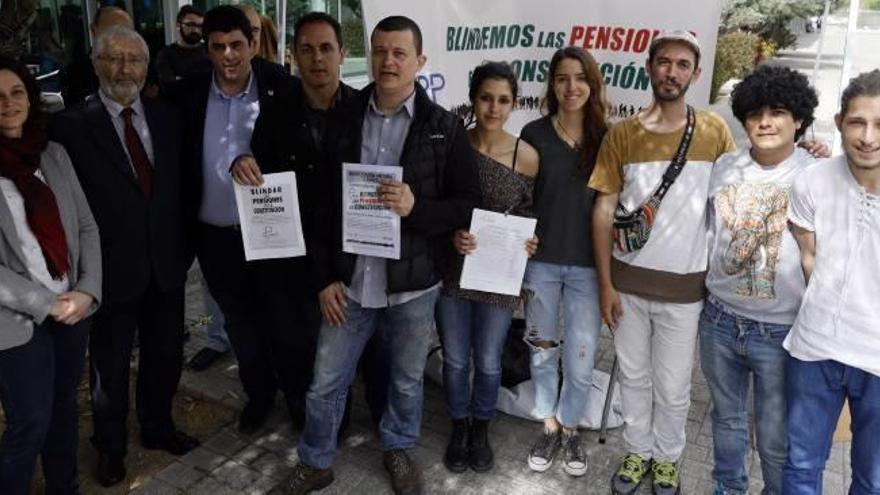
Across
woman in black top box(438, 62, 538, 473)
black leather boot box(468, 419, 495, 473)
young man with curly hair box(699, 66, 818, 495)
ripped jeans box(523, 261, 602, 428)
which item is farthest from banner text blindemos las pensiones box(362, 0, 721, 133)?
black leather boot box(468, 419, 495, 473)

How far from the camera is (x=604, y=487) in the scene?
339cm

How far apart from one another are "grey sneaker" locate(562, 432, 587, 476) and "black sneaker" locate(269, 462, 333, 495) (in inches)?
47.7

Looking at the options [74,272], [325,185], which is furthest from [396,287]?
[74,272]

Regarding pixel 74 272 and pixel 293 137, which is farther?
pixel 293 137

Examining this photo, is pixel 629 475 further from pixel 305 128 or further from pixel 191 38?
pixel 191 38

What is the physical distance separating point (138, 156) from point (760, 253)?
8.52 feet

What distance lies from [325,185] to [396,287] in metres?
0.54

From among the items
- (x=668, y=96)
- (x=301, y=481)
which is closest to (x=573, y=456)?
(x=301, y=481)

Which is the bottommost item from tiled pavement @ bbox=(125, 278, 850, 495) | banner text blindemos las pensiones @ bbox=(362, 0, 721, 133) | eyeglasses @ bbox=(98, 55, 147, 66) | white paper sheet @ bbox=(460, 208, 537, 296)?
tiled pavement @ bbox=(125, 278, 850, 495)

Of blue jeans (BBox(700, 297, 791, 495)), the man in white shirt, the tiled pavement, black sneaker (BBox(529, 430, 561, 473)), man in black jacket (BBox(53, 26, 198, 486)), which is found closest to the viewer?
the man in white shirt

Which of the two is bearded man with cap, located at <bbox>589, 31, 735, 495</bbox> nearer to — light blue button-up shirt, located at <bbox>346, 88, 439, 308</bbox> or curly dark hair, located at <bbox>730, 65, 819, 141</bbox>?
curly dark hair, located at <bbox>730, 65, 819, 141</bbox>

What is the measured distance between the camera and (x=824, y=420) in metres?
2.54

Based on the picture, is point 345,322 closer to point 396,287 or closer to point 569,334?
point 396,287

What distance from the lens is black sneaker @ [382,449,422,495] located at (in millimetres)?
3242
